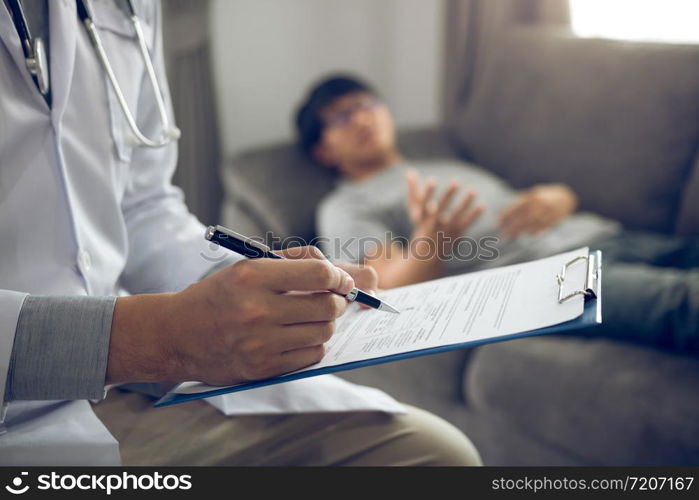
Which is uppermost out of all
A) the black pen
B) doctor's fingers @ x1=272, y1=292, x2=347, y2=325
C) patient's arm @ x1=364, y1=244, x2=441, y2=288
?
the black pen

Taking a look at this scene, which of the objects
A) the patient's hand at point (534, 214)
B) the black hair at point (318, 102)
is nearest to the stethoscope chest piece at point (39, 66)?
the patient's hand at point (534, 214)

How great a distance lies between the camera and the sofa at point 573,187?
1284 mm

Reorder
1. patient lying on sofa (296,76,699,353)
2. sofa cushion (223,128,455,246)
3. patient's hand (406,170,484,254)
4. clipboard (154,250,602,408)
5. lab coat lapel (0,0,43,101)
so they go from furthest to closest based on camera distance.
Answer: sofa cushion (223,128,455,246), patient's hand (406,170,484,254), patient lying on sofa (296,76,699,353), lab coat lapel (0,0,43,101), clipboard (154,250,602,408)

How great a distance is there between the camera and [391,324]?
0.78m

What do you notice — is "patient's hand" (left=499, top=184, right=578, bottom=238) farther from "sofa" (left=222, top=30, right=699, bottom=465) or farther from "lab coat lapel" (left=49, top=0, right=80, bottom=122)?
"lab coat lapel" (left=49, top=0, right=80, bottom=122)

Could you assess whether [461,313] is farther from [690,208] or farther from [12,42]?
[690,208]

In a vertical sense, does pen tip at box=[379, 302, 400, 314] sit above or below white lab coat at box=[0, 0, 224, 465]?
below

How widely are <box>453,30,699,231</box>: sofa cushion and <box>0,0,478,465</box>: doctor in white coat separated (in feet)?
3.68

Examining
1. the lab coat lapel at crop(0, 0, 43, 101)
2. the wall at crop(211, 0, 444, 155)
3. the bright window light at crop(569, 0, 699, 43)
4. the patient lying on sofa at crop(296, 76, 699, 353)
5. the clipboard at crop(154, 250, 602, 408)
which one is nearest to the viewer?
the clipboard at crop(154, 250, 602, 408)

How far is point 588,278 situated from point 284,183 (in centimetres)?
140

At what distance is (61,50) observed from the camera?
0.83 m

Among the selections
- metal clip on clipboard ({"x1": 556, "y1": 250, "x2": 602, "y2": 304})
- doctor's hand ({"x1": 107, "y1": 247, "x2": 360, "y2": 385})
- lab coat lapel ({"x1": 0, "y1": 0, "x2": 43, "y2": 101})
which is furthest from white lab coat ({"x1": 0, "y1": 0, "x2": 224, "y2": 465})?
A: metal clip on clipboard ({"x1": 556, "y1": 250, "x2": 602, "y2": 304})

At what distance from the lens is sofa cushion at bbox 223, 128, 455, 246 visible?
1959mm

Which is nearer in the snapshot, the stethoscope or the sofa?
the stethoscope
